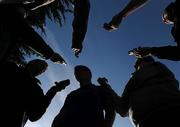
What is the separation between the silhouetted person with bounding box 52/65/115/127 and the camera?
161 inches

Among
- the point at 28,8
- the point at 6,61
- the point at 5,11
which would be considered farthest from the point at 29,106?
the point at 28,8

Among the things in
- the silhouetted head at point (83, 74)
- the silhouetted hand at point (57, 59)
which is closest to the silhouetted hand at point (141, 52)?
the silhouetted head at point (83, 74)

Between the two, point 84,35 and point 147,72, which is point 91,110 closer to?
point 147,72

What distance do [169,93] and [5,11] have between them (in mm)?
2578

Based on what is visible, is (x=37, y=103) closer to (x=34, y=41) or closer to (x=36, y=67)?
(x=36, y=67)

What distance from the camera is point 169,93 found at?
3623 mm

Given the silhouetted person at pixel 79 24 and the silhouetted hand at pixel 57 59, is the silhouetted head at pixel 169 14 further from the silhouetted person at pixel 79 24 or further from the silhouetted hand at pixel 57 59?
the silhouetted hand at pixel 57 59

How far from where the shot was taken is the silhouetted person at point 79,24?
541cm

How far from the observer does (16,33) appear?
473cm

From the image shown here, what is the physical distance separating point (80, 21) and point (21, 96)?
6.24 ft

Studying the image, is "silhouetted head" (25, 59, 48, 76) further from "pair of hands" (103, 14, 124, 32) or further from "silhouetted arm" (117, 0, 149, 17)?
"silhouetted arm" (117, 0, 149, 17)

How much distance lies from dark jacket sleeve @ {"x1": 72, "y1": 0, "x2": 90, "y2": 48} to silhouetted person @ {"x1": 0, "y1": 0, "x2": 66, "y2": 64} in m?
0.47

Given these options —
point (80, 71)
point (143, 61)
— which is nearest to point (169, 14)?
point (143, 61)

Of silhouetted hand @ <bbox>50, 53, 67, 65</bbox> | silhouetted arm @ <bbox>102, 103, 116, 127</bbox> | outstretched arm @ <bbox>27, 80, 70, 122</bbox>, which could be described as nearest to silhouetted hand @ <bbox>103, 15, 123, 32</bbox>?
silhouetted hand @ <bbox>50, 53, 67, 65</bbox>
